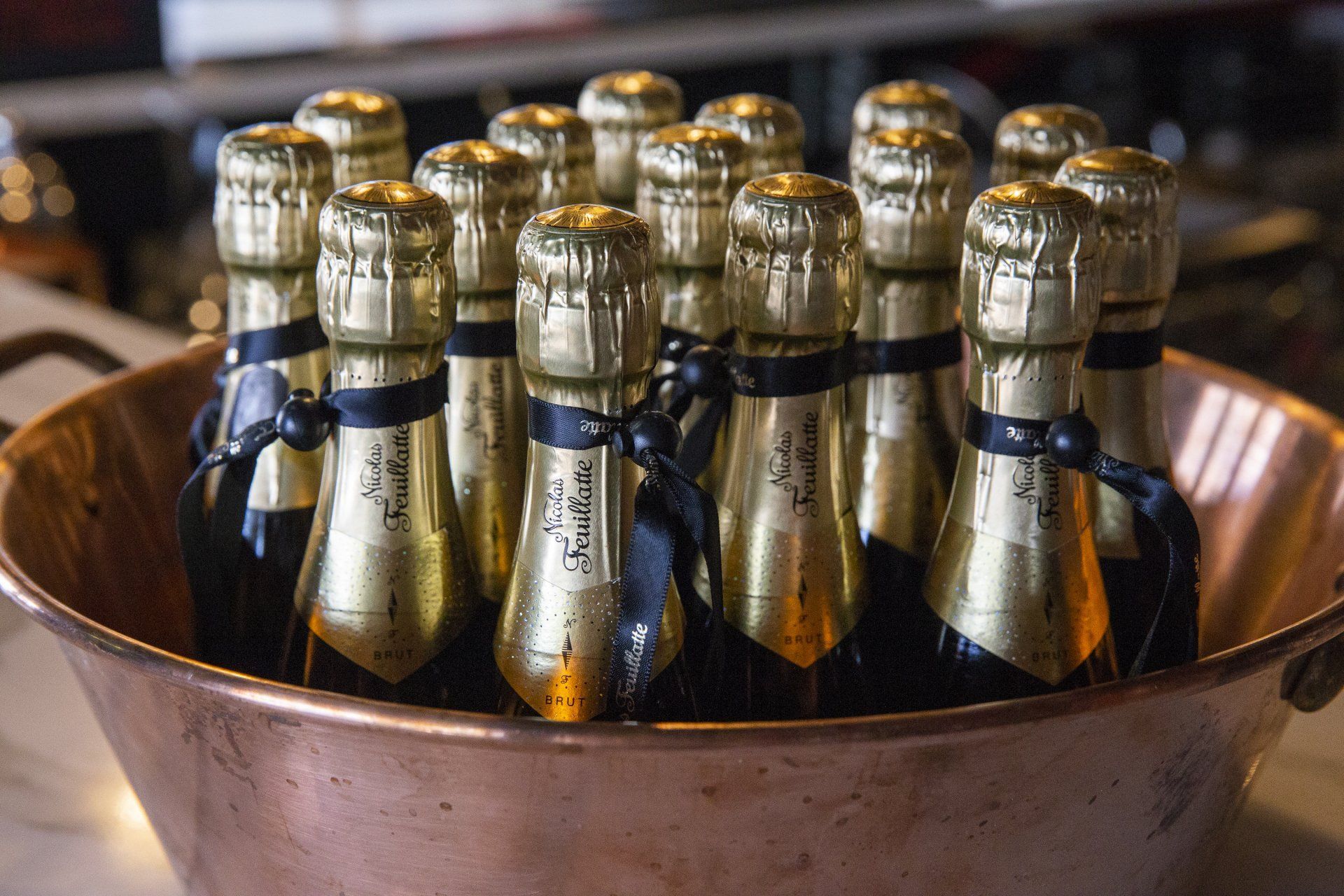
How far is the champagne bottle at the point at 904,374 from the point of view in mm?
522

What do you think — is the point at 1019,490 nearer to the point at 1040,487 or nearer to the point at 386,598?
the point at 1040,487

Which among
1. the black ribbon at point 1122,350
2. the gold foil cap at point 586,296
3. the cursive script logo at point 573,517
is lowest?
the cursive script logo at point 573,517

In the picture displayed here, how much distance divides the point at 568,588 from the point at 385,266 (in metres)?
0.13

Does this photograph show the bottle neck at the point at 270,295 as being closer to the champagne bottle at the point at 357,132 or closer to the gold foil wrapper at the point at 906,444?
the champagne bottle at the point at 357,132

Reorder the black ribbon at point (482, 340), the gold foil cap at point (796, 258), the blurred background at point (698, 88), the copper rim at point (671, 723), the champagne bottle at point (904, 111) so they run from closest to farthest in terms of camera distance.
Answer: the copper rim at point (671, 723)
the gold foil cap at point (796, 258)
the black ribbon at point (482, 340)
the champagne bottle at point (904, 111)
the blurred background at point (698, 88)

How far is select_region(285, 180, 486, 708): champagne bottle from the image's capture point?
42 cm

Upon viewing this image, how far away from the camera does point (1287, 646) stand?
369mm

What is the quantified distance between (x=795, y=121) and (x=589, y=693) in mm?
293

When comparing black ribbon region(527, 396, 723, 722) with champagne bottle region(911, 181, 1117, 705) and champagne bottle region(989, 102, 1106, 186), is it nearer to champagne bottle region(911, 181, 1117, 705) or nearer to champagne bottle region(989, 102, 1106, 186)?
champagne bottle region(911, 181, 1117, 705)

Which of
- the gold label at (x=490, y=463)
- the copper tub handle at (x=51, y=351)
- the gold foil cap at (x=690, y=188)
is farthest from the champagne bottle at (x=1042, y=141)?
the copper tub handle at (x=51, y=351)

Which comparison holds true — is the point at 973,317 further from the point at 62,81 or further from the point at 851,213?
the point at 62,81

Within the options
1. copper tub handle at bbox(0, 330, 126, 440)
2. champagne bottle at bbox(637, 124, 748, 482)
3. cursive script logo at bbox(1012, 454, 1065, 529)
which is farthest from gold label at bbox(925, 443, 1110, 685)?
copper tub handle at bbox(0, 330, 126, 440)

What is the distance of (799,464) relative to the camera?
488mm

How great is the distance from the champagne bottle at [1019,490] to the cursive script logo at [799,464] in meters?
0.06
